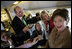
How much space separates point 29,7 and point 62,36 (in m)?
0.34

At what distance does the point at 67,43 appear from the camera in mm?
708

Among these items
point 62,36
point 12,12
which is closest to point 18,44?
point 12,12

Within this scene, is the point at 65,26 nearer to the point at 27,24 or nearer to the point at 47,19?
the point at 47,19

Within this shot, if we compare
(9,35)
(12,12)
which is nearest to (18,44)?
(9,35)

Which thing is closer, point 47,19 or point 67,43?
point 67,43

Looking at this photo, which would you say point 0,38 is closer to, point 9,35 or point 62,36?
point 9,35

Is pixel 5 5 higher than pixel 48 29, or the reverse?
pixel 5 5

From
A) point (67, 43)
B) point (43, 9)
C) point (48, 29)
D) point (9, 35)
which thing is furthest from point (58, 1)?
point (9, 35)

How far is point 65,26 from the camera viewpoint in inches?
29.6

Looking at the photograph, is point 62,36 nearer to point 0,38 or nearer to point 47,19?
point 47,19

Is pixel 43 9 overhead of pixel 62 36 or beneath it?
overhead

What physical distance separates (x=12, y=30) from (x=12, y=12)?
0.14 m

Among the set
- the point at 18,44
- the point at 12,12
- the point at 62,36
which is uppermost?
the point at 12,12

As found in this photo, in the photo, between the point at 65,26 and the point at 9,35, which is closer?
the point at 65,26
